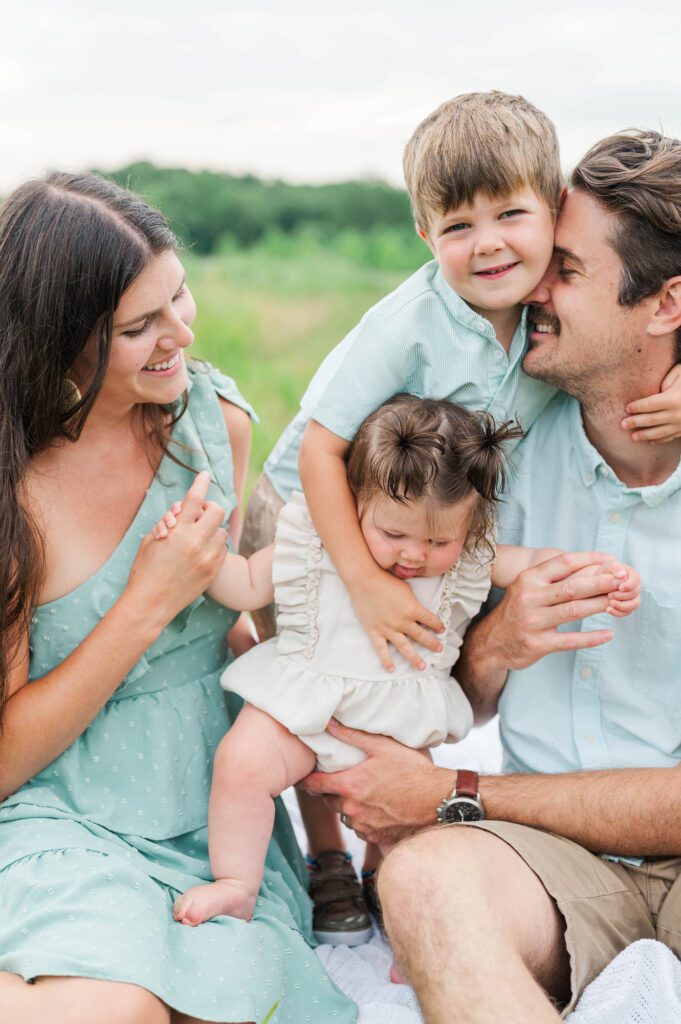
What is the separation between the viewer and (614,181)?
2414 mm

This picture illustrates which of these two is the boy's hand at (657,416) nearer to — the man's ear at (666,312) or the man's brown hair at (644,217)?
the man's ear at (666,312)

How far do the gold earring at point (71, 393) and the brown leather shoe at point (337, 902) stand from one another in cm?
137

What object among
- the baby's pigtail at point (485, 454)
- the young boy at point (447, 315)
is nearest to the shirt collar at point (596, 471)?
the young boy at point (447, 315)

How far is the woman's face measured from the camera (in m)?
2.24

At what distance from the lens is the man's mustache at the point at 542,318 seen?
2447 millimetres

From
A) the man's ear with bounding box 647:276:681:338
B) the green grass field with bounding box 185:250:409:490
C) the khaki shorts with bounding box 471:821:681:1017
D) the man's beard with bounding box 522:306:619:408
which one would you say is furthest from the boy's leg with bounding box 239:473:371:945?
the green grass field with bounding box 185:250:409:490

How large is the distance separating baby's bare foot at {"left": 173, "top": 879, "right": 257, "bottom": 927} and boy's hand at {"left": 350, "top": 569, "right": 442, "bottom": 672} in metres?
0.56

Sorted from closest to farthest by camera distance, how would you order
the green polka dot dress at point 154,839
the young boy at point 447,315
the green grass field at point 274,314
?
the green polka dot dress at point 154,839, the young boy at point 447,315, the green grass field at point 274,314

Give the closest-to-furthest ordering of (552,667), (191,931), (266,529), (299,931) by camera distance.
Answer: (191,931) < (299,931) < (552,667) < (266,529)

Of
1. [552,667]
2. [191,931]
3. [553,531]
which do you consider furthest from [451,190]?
[191,931]

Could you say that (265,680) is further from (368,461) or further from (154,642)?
(368,461)

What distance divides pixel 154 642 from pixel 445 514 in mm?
687

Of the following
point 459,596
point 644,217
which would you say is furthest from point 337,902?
point 644,217

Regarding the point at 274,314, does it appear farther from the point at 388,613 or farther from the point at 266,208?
the point at 388,613
